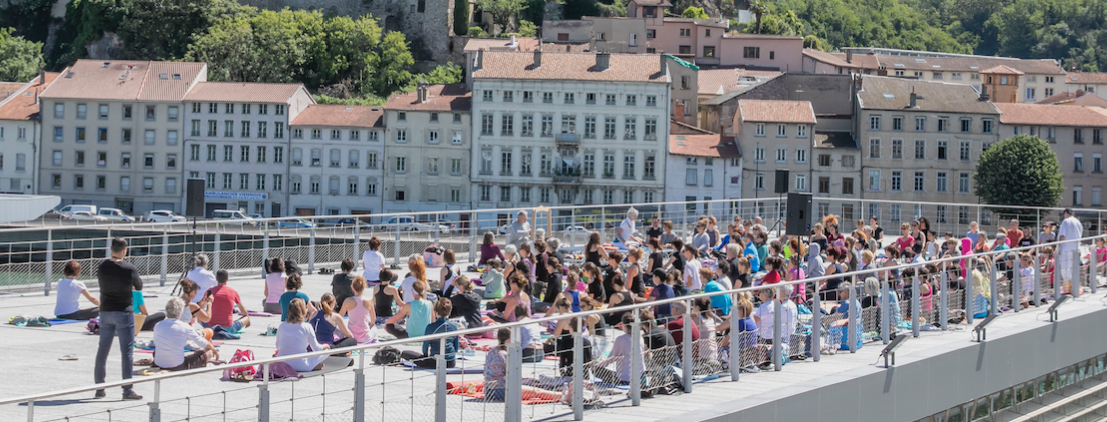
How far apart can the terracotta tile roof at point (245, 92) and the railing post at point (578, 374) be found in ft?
193

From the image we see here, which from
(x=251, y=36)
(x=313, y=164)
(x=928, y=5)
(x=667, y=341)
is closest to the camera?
(x=667, y=341)

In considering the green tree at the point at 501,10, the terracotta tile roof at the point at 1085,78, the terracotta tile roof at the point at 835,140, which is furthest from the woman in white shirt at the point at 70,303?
the terracotta tile roof at the point at 1085,78

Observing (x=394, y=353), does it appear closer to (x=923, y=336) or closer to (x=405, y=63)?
(x=923, y=336)

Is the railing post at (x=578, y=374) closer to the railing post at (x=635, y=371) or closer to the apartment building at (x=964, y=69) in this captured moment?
the railing post at (x=635, y=371)

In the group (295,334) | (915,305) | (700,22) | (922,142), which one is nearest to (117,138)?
(700,22)

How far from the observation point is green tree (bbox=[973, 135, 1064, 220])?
58.7 metres

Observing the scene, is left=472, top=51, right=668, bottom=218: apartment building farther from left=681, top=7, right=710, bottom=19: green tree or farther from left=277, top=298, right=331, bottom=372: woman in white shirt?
left=277, top=298, right=331, bottom=372: woman in white shirt

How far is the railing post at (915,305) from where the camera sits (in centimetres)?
1266

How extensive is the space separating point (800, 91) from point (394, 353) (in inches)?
2340

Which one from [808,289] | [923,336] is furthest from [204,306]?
[923,336]

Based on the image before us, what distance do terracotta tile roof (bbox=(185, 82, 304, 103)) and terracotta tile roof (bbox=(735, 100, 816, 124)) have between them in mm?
22699

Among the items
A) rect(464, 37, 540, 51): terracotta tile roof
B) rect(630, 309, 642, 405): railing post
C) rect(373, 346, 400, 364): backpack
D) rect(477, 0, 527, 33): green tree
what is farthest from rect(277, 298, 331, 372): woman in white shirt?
rect(477, 0, 527, 33): green tree

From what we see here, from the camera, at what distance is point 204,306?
512 inches

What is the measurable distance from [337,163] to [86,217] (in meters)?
12.5
